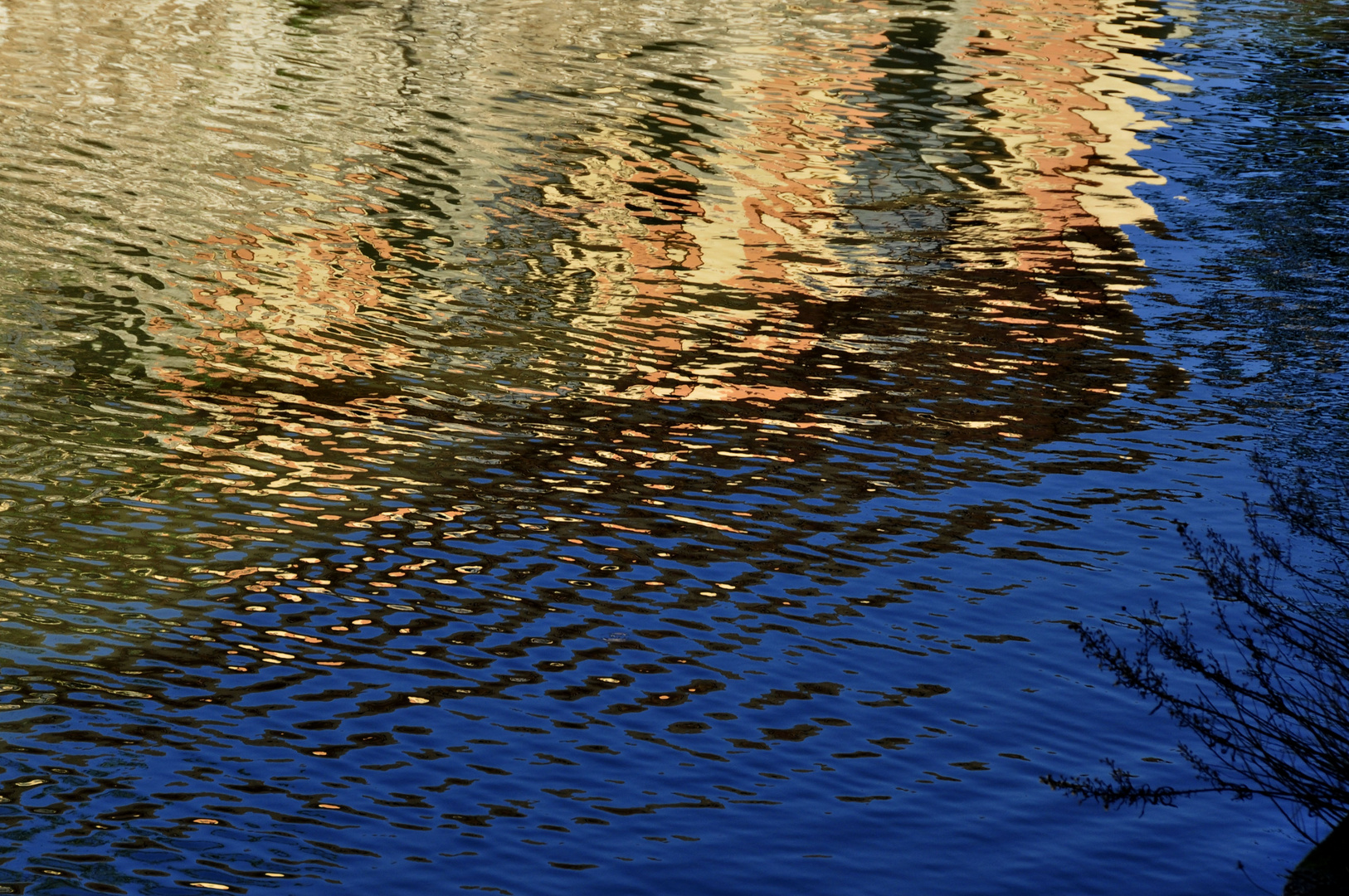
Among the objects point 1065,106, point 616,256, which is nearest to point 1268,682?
point 616,256

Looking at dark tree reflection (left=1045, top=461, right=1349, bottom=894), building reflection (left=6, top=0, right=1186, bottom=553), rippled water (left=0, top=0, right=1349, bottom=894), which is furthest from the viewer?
building reflection (left=6, top=0, right=1186, bottom=553)

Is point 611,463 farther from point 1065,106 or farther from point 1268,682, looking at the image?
point 1065,106

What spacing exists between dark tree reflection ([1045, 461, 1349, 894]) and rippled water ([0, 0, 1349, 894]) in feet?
1.29

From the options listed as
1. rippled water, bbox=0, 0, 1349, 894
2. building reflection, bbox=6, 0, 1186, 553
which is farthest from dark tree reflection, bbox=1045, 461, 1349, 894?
building reflection, bbox=6, 0, 1186, 553

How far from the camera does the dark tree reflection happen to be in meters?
10.8

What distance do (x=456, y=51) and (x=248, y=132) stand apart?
11.3 meters

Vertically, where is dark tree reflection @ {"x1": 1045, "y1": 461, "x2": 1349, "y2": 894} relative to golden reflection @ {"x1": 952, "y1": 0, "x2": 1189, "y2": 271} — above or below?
below

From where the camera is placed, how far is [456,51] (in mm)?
40750

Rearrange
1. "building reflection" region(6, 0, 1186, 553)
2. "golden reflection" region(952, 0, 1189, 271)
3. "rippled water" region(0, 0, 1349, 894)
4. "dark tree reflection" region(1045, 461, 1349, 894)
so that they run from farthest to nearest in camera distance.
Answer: "golden reflection" region(952, 0, 1189, 271), "building reflection" region(6, 0, 1186, 553), "rippled water" region(0, 0, 1349, 894), "dark tree reflection" region(1045, 461, 1349, 894)

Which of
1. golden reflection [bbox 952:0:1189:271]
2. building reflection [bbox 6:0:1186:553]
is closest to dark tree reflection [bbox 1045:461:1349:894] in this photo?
building reflection [bbox 6:0:1186:553]

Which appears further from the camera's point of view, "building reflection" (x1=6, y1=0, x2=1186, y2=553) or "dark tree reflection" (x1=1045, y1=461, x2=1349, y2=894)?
"building reflection" (x1=6, y1=0, x2=1186, y2=553)

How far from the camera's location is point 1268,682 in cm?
1108

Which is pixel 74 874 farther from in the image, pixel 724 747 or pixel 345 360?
pixel 345 360

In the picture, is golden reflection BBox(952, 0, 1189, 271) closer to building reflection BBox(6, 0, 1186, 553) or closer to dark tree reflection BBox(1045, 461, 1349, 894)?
building reflection BBox(6, 0, 1186, 553)
